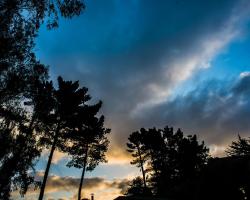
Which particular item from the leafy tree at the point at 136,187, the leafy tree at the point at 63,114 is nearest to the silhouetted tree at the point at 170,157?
the leafy tree at the point at 136,187

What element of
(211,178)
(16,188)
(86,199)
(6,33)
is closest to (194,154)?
(86,199)

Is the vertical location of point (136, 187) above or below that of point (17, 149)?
above

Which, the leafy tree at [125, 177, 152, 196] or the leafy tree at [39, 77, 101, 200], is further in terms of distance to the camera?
the leafy tree at [125, 177, 152, 196]

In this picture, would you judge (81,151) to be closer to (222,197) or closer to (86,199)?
(86,199)

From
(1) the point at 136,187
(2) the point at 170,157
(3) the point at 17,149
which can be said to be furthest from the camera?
(1) the point at 136,187

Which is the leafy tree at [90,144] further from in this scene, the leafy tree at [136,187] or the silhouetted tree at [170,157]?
the leafy tree at [136,187]

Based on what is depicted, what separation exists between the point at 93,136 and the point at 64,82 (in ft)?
30.7

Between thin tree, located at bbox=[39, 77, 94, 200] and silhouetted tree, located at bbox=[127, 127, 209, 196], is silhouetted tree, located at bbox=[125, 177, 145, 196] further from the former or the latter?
thin tree, located at bbox=[39, 77, 94, 200]

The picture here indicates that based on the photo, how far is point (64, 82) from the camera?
32000 mm

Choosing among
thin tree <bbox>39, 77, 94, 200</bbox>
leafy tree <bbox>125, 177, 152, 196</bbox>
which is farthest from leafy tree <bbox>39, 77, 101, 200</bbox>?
leafy tree <bbox>125, 177, 152, 196</bbox>

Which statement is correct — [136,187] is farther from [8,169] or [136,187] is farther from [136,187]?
[8,169]

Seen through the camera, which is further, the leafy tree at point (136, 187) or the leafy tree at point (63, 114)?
the leafy tree at point (136, 187)

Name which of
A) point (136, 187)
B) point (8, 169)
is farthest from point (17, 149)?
→ point (136, 187)

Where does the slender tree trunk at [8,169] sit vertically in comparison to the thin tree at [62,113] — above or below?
below
